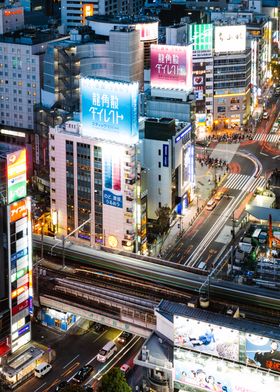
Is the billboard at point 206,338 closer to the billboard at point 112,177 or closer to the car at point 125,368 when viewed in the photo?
the car at point 125,368

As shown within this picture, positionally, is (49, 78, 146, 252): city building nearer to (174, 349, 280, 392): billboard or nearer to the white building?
(174, 349, 280, 392): billboard

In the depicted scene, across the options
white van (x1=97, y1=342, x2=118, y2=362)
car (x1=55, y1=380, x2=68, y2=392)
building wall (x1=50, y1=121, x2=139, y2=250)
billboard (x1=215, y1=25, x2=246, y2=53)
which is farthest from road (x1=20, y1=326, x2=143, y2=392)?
billboard (x1=215, y1=25, x2=246, y2=53)

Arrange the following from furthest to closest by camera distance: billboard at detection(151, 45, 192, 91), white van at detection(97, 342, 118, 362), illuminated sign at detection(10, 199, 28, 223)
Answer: billboard at detection(151, 45, 192, 91) → white van at detection(97, 342, 118, 362) → illuminated sign at detection(10, 199, 28, 223)

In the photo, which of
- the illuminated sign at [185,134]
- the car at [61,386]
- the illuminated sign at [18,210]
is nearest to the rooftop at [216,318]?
the car at [61,386]

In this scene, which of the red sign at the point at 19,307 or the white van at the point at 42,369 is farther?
the red sign at the point at 19,307

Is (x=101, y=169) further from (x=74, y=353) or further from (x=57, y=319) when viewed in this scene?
(x=74, y=353)

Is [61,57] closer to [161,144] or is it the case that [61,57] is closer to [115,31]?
[115,31]
